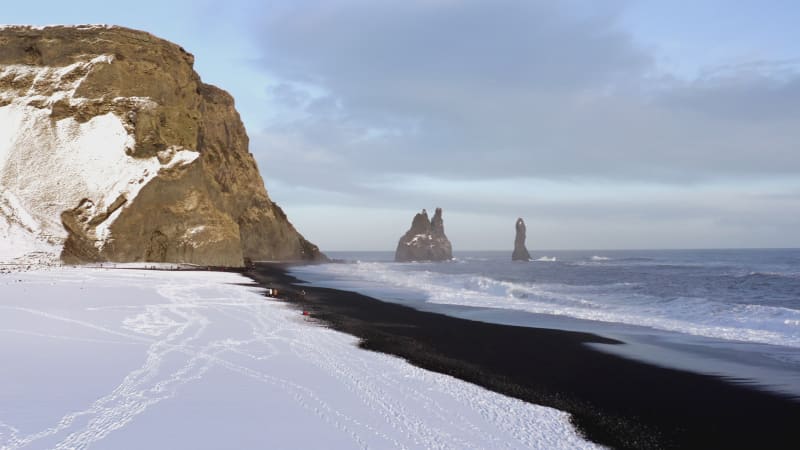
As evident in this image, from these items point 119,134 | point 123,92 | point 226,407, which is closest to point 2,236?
point 119,134

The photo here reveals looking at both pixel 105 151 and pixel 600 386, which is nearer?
pixel 600 386

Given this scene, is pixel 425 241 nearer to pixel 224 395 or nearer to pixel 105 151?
pixel 105 151

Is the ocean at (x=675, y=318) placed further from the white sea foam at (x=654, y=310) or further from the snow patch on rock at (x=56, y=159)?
the snow patch on rock at (x=56, y=159)

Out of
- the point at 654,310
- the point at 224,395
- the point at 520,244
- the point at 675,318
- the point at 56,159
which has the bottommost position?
the point at 675,318

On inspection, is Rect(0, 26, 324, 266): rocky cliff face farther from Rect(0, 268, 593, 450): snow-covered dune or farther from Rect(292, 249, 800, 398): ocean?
Rect(0, 268, 593, 450): snow-covered dune

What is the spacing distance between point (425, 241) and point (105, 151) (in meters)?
111

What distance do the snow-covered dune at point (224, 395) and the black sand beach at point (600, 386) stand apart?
0.99 m

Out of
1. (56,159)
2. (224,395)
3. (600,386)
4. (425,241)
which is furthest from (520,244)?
(224,395)

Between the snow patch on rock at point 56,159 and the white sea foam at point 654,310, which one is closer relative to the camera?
the white sea foam at point 654,310

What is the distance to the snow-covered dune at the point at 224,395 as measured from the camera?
682 centimetres

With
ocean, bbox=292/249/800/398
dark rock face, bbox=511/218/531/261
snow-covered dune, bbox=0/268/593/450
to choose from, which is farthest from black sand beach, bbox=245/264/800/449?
dark rock face, bbox=511/218/531/261

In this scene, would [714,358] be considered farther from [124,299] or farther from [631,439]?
[124,299]

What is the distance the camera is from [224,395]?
28.4 feet

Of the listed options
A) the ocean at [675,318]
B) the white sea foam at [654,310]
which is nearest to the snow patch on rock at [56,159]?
the ocean at [675,318]
